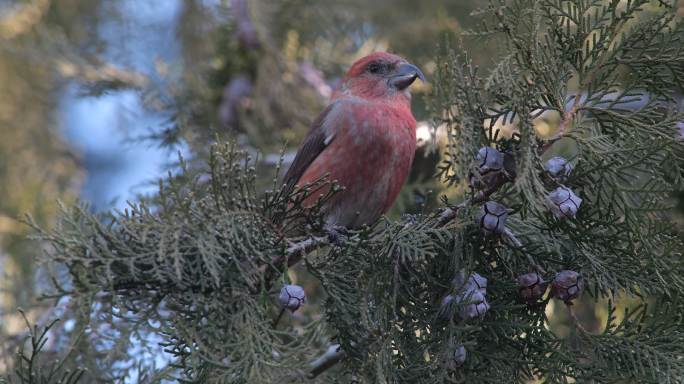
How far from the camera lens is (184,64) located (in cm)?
484

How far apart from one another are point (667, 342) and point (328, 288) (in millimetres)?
966

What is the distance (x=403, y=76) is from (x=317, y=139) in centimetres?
61

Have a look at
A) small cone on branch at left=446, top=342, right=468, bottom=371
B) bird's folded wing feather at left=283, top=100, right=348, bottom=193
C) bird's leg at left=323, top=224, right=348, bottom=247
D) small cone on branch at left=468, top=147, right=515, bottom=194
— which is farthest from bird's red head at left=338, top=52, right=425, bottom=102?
small cone on branch at left=446, top=342, right=468, bottom=371

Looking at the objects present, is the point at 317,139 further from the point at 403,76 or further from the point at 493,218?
the point at 493,218

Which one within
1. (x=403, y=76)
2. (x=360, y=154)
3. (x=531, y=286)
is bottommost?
Result: (x=531, y=286)

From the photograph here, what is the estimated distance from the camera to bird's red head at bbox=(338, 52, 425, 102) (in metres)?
3.75

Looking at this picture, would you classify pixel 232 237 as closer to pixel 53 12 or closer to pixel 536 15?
pixel 536 15

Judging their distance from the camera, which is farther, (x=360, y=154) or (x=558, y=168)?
(x=360, y=154)

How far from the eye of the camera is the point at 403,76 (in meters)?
3.77

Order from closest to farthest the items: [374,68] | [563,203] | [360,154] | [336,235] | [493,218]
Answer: [563,203] → [493,218] → [336,235] → [360,154] → [374,68]

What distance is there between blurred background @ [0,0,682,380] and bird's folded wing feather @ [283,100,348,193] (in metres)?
0.46

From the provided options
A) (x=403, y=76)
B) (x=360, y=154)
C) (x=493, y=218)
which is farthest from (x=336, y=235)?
(x=403, y=76)

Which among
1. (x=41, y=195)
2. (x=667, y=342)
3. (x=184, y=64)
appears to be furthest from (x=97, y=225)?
(x=184, y=64)

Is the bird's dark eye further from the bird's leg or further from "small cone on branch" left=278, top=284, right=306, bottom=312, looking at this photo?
"small cone on branch" left=278, top=284, right=306, bottom=312
